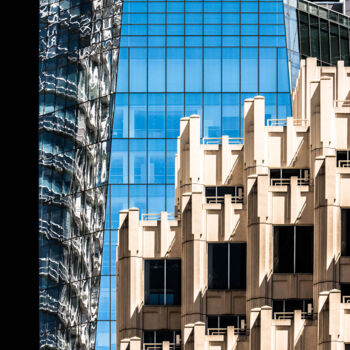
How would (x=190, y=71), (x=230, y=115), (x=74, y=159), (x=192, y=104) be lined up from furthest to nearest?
1. (x=74, y=159)
2. (x=190, y=71)
3. (x=192, y=104)
4. (x=230, y=115)

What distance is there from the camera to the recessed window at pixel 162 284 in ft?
184

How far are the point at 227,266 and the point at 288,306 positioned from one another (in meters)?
3.50

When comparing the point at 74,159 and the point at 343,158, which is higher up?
the point at 74,159

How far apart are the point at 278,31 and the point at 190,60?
932cm

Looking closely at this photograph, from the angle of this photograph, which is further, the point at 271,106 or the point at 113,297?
the point at 271,106

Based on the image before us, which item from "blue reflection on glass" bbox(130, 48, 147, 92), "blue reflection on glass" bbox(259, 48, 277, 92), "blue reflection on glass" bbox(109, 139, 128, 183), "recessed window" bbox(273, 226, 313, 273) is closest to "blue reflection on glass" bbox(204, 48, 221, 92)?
"blue reflection on glass" bbox(259, 48, 277, 92)

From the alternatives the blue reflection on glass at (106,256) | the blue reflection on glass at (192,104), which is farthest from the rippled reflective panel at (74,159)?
the blue reflection on glass at (192,104)

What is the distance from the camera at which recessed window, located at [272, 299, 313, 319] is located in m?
52.9

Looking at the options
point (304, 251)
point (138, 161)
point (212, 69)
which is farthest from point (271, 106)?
point (304, 251)

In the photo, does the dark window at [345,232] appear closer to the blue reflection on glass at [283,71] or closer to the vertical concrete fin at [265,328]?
the vertical concrete fin at [265,328]

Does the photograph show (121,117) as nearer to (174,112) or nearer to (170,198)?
(174,112)

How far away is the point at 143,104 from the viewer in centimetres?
12194
